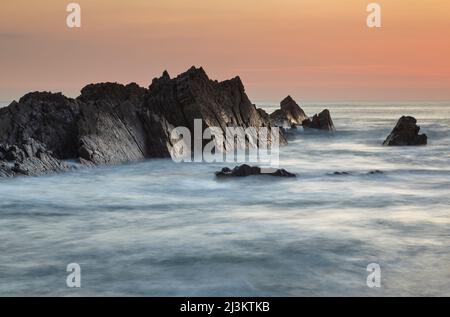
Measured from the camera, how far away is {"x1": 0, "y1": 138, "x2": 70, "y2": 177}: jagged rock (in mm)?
15031

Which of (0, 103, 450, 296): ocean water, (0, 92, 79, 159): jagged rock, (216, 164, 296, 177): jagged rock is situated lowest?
(0, 103, 450, 296): ocean water

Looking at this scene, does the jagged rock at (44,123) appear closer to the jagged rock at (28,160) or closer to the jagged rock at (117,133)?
the jagged rock at (117,133)

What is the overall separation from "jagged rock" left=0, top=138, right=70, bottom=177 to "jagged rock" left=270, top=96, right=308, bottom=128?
27.6m

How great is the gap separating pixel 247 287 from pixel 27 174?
33.1 ft

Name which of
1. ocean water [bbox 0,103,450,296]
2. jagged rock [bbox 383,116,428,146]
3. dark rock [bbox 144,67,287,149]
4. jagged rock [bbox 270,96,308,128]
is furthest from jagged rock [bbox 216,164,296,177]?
jagged rock [bbox 270,96,308,128]

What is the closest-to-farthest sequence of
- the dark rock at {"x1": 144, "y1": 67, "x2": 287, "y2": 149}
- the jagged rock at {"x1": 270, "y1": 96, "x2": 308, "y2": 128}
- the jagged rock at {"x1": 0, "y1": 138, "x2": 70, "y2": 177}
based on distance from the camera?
the jagged rock at {"x1": 0, "y1": 138, "x2": 70, "y2": 177} < the dark rock at {"x1": 144, "y1": 67, "x2": 287, "y2": 149} < the jagged rock at {"x1": 270, "y1": 96, "x2": 308, "y2": 128}

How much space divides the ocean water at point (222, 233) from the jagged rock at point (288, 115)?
86.1 feet

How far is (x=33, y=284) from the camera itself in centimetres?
668

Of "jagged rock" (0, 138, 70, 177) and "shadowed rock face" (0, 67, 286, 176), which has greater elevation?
"shadowed rock face" (0, 67, 286, 176)

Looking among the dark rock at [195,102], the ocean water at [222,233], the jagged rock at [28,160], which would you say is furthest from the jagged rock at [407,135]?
the jagged rock at [28,160]

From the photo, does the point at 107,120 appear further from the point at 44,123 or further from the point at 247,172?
the point at 247,172

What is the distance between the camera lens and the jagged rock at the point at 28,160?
1503 centimetres

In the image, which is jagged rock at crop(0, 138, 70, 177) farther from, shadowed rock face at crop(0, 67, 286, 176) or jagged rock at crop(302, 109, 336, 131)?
jagged rock at crop(302, 109, 336, 131)

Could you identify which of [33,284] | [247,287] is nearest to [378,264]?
[247,287]
